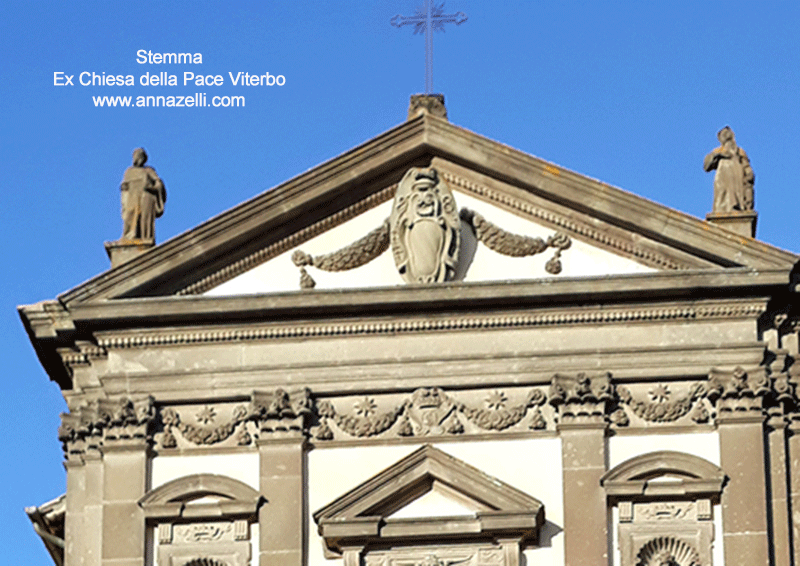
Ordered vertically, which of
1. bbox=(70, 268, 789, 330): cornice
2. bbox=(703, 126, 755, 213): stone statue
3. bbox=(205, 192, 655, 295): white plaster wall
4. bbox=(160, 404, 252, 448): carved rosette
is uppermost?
bbox=(703, 126, 755, 213): stone statue

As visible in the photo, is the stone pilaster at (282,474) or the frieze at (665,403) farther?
the frieze at (665,403)

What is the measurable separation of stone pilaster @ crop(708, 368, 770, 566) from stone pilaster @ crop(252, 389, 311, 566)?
4996mm

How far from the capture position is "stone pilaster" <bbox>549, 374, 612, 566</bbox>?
3431 cm

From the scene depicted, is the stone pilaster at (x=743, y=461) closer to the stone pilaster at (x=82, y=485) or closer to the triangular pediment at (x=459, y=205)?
the triangular pediment at (x=459, y=205)

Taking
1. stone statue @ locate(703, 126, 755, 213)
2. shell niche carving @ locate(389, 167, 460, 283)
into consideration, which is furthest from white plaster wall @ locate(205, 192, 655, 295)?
stone statue @ locate(703, 126, 755, 213)

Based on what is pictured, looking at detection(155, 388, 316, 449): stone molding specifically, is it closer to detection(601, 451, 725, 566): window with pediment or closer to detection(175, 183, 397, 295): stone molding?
detection(175, 183, 397, 295): stone molding

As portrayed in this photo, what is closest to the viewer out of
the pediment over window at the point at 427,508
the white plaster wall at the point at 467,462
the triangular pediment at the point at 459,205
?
the pediment over window at the point at 427,508

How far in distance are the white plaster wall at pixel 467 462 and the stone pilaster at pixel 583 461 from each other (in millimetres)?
167

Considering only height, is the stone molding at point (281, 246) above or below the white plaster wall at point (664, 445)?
above

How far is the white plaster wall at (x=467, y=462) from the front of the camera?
1366 inches

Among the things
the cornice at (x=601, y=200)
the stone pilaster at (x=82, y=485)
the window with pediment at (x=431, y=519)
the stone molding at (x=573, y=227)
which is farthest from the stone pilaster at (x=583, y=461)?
the stone pilaster at (x=82, y=485)

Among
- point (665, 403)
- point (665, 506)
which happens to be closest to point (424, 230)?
point (665, 403)

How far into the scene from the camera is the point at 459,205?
36500 millimetres

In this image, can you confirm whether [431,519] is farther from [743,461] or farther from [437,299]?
[743,461]
